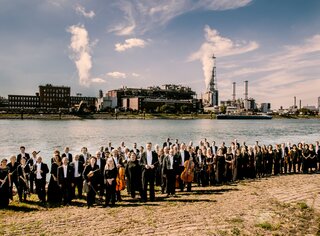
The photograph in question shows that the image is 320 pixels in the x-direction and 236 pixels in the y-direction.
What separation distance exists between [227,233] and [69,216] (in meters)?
5.40

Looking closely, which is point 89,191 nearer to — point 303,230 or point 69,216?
point 69,216

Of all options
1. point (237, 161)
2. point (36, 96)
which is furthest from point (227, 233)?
point (36, 96)

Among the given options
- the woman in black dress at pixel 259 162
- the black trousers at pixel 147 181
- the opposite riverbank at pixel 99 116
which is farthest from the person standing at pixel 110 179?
the opposite riverbank at pixel 99 116

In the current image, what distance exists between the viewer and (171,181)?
46.8ft

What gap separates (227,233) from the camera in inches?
372

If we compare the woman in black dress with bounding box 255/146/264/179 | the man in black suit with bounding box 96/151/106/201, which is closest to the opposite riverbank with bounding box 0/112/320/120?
the woman in black dress with bounding box 255/146/264/179

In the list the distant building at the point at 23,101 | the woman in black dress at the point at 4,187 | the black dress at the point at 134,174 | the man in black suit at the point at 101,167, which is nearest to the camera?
the woman in black dress at the point at 4,187

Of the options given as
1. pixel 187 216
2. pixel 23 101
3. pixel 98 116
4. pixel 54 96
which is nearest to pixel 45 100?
pixel 54 96

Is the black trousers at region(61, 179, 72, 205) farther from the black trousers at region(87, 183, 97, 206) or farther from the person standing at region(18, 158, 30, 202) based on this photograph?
the person standing at region(18, 158, 30, 202)

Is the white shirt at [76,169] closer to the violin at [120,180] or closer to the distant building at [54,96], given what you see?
the violin at [120,180]

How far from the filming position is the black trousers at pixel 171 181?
14182mm

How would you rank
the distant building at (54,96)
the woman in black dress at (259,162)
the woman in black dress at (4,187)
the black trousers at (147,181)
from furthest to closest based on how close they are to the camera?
the distant building at (54,96)
the woman in black dress at (259,162)
the black trousers at (147,181)
the woman in black dress at (4,187)

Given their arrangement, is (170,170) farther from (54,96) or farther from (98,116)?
(54,96)

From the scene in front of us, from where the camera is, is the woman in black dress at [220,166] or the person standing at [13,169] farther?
the woman in black dress at [220,166]
